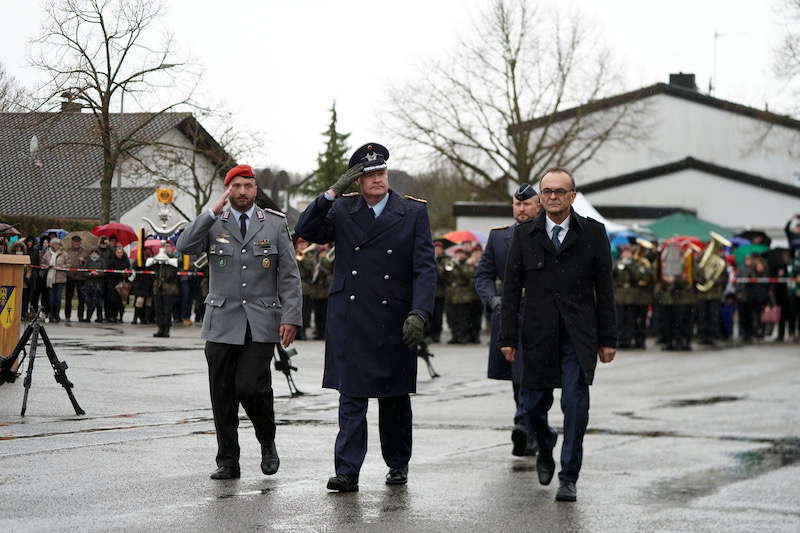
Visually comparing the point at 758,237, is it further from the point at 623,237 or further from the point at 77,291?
the point at 77,291

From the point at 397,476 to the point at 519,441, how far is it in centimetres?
203

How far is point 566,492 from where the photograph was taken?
8.23 m

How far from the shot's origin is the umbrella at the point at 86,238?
100ft

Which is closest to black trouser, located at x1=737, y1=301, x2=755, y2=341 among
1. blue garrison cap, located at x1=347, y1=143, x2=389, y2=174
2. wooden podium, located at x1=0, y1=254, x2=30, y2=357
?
wooden podium, located at x1=0, y1=254, x2=30, y2=357

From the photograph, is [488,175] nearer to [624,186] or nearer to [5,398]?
[624,186]

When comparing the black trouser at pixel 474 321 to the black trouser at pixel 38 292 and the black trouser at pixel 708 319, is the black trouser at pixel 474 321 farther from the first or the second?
the black trouser at pixel 38 292

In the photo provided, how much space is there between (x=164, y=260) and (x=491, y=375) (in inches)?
659

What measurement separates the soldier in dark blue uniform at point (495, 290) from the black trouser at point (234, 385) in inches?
86.3

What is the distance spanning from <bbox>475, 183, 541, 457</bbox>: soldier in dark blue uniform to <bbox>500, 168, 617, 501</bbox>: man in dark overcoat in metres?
1.50

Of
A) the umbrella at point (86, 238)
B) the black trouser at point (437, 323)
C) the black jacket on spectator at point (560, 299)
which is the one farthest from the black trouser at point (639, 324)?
the black jacket on spectator at point (560, 299)

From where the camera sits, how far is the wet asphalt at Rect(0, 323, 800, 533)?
7457 millimetres

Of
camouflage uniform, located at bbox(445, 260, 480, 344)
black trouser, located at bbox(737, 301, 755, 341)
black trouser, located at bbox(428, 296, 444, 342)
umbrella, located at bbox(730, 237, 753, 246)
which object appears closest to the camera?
camouflage uniform, located at bbox(445, 260, 480, 344)

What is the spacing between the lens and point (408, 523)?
731cm

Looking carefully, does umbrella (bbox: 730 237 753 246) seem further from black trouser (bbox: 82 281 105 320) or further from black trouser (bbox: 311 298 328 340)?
black trouser (bbox: 82 281 105 320)
